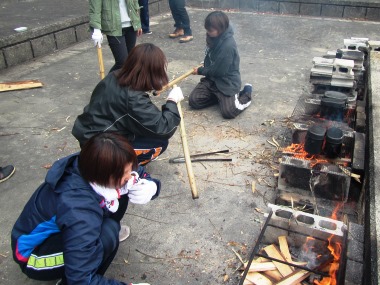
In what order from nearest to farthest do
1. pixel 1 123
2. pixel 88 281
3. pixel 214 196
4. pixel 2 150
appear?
1. pixel 88 281
2. pixel 214 196
3. pixel 2 150
4. pixel 1 123

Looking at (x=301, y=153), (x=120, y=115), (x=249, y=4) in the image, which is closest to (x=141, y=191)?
(x=120, y=115)

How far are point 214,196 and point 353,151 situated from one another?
1.48 meters

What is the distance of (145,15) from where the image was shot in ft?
28.9

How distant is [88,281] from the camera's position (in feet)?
6.66

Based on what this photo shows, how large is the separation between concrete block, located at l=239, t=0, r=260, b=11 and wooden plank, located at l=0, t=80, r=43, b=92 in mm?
7231

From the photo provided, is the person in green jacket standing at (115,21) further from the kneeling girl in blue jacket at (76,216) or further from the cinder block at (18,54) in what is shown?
Answer: the kneeling girl in blue jacket at (76,216)

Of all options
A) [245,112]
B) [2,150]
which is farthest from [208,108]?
[2,150]

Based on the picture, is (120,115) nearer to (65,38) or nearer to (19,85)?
(19,85)

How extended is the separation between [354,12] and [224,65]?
705 cm

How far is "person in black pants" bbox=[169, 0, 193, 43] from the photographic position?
8.46 metres

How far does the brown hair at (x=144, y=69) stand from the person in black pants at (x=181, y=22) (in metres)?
5.64

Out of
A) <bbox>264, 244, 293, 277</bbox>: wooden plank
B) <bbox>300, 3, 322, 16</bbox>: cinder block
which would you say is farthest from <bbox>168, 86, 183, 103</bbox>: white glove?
<bbox>300, 3, 322, 16</bbox>: cinder block

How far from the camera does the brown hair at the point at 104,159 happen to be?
6.79 feet

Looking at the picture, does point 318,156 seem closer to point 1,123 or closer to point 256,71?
point 256,71
